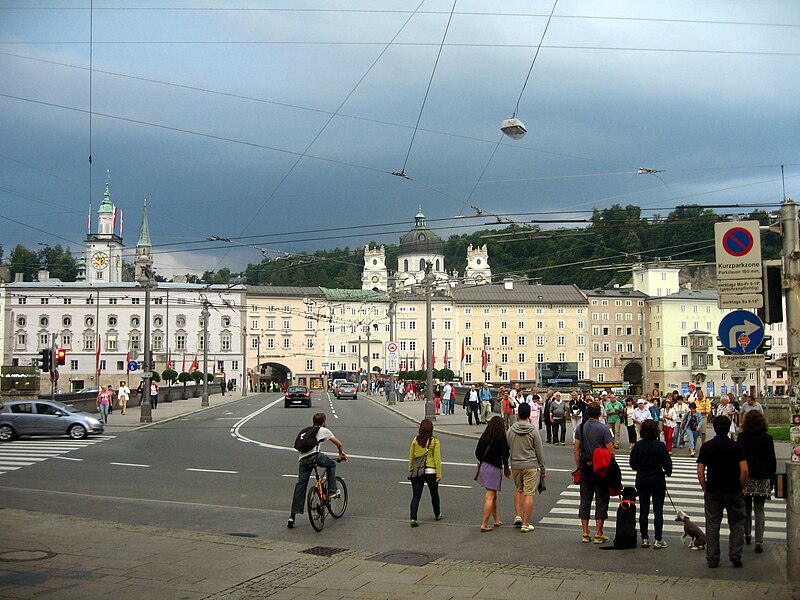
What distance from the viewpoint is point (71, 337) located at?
4766 inches

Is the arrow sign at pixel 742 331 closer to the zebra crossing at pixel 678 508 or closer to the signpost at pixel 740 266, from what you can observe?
the signpost at pixel 740 266

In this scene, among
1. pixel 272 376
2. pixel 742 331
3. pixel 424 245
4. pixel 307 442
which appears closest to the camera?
pixel 307 442

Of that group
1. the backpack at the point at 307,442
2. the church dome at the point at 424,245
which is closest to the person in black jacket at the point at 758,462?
the backpack at the point at 307,442

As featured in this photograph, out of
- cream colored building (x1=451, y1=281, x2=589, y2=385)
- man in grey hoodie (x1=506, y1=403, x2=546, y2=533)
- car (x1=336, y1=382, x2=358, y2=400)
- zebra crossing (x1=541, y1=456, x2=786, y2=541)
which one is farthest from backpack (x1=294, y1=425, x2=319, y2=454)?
cream colored building (x1=451, y1=281, x2=589, y2=385)

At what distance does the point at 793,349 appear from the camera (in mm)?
10531

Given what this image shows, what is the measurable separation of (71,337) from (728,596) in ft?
401

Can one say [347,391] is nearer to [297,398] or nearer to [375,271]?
[297,398]

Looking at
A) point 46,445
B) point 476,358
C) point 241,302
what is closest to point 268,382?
point 241,302

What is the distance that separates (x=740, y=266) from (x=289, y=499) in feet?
28.1

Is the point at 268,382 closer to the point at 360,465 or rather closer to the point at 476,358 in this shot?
the point at 476,358

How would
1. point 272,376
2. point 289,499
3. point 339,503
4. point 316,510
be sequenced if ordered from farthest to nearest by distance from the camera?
point 272,376 → point 289,499 → point 339,503 → point 316,510

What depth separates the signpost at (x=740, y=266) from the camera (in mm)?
12445

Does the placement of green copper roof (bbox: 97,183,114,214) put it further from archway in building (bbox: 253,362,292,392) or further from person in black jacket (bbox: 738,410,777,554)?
person in black jacket (bbox: 738,410,777,554)

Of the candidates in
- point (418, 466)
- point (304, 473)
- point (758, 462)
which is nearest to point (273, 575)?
point (304, 473)
